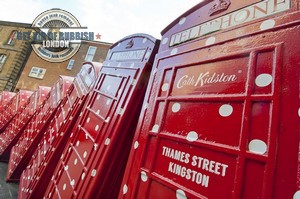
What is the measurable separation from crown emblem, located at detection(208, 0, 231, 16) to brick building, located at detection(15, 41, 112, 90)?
1768 cm

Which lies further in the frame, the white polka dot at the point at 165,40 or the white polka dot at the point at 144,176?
the white polka dot at the point at 165,40

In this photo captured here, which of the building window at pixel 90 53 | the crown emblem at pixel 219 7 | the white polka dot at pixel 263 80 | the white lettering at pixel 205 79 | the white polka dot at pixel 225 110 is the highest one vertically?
the building window at pixel 90 53

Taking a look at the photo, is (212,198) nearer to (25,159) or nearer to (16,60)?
(25,159)

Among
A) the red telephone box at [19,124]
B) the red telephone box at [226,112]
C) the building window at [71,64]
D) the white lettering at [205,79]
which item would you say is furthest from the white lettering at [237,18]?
the building window at [71,64]

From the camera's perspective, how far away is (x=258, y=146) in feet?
3.17

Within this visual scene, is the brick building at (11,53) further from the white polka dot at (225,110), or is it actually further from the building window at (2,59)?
the white polka dot at (225,110)

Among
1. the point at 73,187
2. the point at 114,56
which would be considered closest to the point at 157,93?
the point at 73,187

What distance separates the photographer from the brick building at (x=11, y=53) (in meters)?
19.5

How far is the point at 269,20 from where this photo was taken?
45.7 inches

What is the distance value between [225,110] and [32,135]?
471cm

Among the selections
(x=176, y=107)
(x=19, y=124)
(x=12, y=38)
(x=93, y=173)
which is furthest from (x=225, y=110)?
(x=12, y=38)

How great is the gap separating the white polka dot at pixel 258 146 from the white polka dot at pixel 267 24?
0.64 m

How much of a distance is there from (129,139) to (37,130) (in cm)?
331

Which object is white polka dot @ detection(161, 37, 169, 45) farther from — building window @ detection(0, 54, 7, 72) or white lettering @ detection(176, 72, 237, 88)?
Answer: building window @ detection(0, 54, 7, 72)
